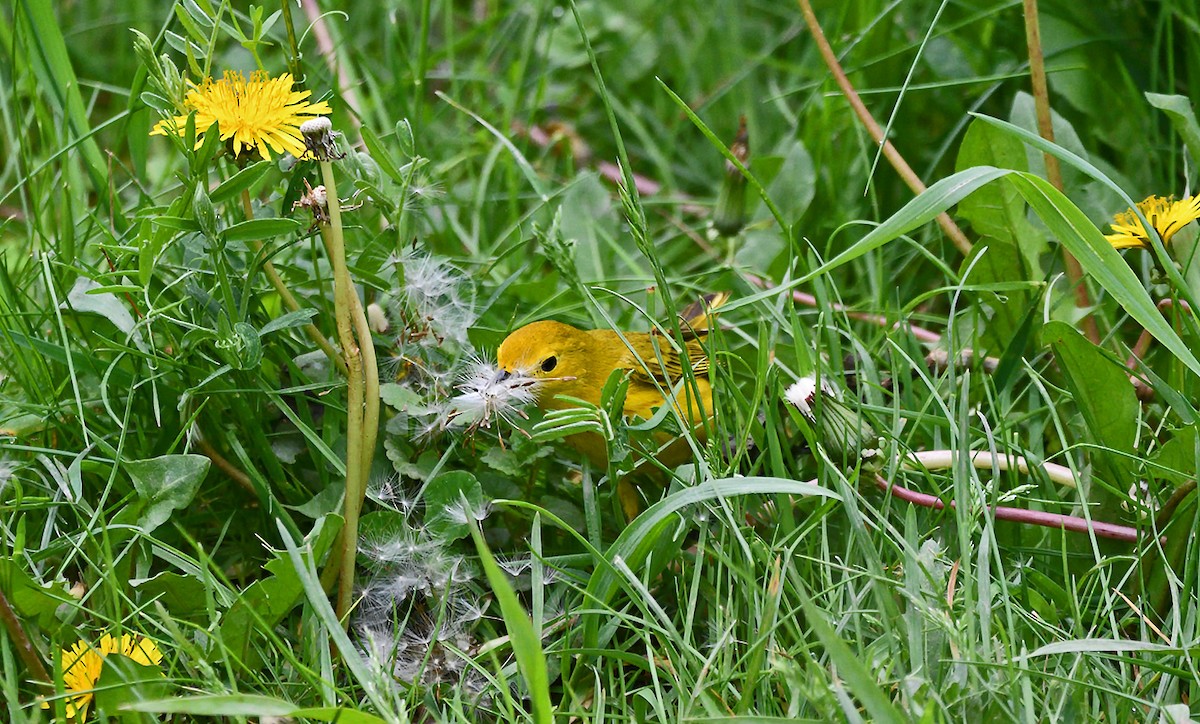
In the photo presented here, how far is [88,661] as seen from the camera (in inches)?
75.4

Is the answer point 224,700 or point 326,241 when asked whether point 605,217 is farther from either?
point 224,700

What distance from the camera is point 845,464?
2131 mm

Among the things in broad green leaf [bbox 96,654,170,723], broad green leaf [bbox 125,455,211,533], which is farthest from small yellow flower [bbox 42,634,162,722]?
broad green leaf [bbox 125,455,211,533]

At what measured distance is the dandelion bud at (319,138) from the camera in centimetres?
189

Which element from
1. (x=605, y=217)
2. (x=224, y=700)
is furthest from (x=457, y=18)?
(x=224, y=700)

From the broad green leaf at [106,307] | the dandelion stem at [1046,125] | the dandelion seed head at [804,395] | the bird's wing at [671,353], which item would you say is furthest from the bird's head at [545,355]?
the dandelion stem at [1046,125]

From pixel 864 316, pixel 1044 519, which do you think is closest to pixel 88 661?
pixel 1044 519

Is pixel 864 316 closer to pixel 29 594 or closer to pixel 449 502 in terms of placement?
pixel 449 502

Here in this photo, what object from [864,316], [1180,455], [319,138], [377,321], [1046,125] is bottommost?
[864,316]

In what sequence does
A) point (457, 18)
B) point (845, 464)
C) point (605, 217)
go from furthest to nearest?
point (457, 18), point (605, 217), point (845, 464)

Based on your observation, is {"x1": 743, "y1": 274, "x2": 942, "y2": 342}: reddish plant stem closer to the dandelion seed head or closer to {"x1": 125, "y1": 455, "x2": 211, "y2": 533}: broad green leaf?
the dandelion seed head

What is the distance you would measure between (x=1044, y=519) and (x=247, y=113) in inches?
61.4

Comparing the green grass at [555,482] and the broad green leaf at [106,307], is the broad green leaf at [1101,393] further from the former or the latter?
the broad green leaf at [106,307]

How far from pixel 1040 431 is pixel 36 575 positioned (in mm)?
1956
